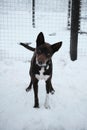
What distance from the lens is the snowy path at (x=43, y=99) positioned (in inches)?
127

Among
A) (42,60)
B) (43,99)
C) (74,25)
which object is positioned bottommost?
(43,99)

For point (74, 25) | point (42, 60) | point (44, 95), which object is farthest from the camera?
point (74, 25)

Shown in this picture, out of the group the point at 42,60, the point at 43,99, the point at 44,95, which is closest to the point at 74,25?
the point at 44,95

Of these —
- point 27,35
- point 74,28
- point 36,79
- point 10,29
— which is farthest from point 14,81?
point 10,29

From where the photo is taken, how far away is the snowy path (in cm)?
321

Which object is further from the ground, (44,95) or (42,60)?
(42,60)

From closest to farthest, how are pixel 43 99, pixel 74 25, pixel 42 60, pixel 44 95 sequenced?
pixel 42 60
pixel 43 99
pixel 44 95
pixel 74 25

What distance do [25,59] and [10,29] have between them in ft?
9.59

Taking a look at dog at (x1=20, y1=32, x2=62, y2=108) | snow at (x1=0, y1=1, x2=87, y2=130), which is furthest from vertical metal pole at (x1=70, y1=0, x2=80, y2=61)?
dog at (x1=20, y1=32, x2=62, y2=108)

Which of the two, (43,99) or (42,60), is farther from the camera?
(43,99)

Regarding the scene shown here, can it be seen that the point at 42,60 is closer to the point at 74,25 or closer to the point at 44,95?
the point at 44,95

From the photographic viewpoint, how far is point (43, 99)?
396cm

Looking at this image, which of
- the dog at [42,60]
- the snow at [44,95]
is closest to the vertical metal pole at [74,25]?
the snow at [44,95]

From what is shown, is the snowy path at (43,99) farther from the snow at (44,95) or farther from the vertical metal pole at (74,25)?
the vertical metal pole at (74,25)
